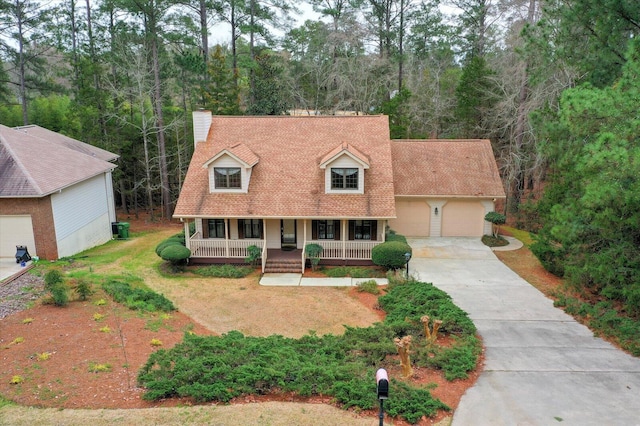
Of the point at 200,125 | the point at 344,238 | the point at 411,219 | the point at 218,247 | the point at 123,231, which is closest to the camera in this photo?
the point at 344,238

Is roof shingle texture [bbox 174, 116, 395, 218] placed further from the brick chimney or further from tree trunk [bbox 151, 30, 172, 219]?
tree trunk [bbox 151, 30, 172, 219]

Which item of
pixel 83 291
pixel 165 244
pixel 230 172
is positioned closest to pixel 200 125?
pixel 230 172

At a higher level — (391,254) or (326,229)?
(326,229)

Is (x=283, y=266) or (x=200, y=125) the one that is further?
(x=200, y=125)

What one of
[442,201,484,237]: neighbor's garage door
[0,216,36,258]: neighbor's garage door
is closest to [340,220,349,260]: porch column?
[442,201,484,237]: neighbor's garage door

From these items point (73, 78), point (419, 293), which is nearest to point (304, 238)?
point (419, 293)

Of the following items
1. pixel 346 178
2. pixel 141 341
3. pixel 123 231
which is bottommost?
pixel 141 341

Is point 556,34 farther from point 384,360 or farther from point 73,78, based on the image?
point 73,78

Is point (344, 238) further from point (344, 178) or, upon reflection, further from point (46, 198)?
point (46, 198)
